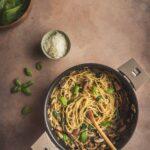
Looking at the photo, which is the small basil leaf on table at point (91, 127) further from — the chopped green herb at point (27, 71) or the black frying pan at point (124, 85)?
the chopped green herb at point (27, 71)

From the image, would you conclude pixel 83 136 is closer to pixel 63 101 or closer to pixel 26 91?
pixel 63 101

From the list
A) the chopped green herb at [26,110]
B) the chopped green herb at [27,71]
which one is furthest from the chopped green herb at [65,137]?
the chopped green herb at [27,71]

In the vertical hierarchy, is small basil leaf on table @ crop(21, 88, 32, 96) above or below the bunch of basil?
below

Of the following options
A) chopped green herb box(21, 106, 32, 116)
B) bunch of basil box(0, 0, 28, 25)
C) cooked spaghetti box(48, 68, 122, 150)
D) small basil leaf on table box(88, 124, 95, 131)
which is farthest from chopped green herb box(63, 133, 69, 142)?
bunch of basil box(0, 0, 28, 25)

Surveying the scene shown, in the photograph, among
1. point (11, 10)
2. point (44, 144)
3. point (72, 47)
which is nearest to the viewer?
point (44, 144)

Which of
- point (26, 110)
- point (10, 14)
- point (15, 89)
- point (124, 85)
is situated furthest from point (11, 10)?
point (124, 85)

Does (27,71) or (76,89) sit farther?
(27,71)

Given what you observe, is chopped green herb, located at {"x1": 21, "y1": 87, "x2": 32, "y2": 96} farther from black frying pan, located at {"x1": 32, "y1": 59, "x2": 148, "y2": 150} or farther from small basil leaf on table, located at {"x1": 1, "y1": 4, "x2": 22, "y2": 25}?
small basil leaf on table, located at {"x1": 1, "y1": 4, "x2": 22, "y2": 25}
